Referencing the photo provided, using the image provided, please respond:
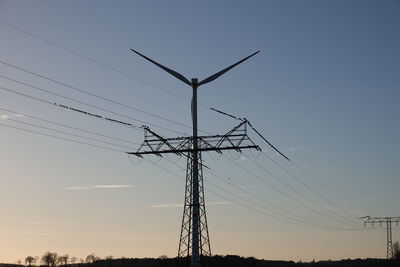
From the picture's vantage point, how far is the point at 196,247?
7238cm

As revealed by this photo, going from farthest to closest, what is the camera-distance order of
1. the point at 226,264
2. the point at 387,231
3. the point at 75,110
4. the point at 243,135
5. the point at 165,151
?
1. the point at 226,264
2. the point at 387,231
3. the point at 165,151
4. the point at 243,135
5. the point at 75,110

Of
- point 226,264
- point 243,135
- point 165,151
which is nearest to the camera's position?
point 243,135

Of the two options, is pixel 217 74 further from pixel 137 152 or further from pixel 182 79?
pixel 137 152

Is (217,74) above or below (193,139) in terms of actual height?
above

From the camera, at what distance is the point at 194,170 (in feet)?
238

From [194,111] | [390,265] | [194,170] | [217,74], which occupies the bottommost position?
[390,265]

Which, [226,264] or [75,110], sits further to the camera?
[226,264]

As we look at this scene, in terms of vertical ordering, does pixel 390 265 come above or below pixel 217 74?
below

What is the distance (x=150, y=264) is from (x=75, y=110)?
15251 centimetres

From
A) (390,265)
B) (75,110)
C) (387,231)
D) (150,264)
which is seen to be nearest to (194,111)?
(75,110)

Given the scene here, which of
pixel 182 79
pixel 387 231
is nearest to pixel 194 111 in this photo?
pixel 182 79

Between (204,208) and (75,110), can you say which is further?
(204,208)

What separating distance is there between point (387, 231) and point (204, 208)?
10187 cm

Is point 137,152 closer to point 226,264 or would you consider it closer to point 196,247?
point 196,247
